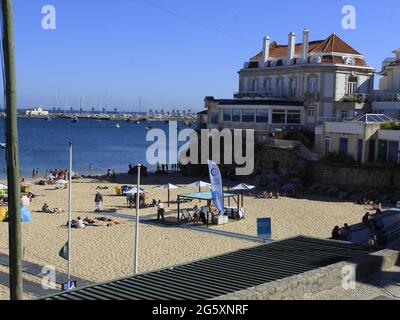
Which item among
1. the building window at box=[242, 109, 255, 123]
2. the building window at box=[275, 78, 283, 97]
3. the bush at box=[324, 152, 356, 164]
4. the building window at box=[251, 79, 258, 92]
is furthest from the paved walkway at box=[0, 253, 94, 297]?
the building window at box=[251, 79, 258, 92]

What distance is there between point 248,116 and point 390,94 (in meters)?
11.5

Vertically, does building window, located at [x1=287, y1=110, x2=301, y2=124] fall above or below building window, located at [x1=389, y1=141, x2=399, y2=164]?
above

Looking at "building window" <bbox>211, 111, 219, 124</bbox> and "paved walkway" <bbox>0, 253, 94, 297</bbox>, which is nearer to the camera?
"paved walkway" <bbox>0, 253, 94, 297</bbox>

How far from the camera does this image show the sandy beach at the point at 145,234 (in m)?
18.4

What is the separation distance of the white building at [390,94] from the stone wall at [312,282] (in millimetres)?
32527

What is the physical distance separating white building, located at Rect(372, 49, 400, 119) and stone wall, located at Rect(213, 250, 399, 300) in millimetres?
32527

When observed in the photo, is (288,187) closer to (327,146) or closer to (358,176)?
(358,176)

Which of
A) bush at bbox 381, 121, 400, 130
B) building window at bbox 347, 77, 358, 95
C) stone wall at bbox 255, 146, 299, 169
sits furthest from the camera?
building window at bbox 347, 77, 358, 95

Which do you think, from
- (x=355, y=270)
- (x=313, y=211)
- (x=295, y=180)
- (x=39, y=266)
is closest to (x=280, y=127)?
(x=295, y=180)

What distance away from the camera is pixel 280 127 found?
153ft

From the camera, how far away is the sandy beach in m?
18.4

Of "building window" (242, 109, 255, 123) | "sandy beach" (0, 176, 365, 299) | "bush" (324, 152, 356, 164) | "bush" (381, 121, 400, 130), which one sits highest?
"building window" (242, 109, 255, 123)

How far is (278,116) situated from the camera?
47.0 meters

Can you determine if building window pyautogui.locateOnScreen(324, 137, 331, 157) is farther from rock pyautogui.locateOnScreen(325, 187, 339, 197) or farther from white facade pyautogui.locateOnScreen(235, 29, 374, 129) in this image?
white facade pyautogui.locateOnScreen(235, 29, 374, 129)
